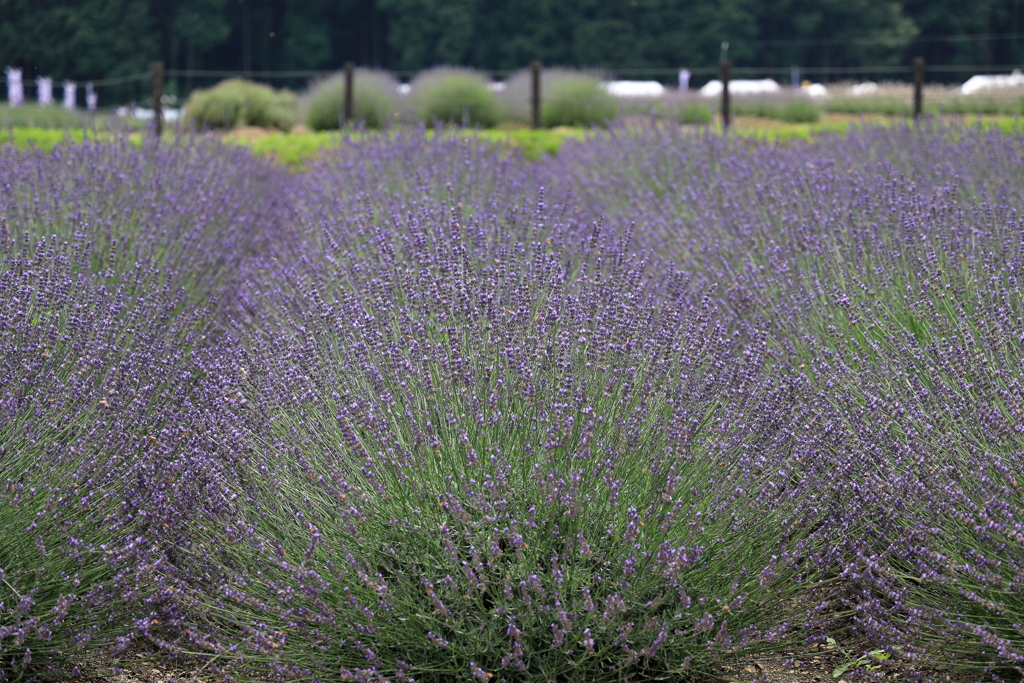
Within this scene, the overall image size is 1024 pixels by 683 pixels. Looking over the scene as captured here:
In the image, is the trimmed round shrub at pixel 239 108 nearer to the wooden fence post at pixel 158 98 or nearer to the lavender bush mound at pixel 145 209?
the wooden fence post at pixel 158 98

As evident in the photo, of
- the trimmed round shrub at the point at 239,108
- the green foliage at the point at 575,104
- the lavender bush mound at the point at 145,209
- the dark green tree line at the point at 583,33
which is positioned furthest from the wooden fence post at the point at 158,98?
the dark green tree line at the point at 583,33

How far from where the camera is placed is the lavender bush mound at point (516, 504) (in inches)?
86.5

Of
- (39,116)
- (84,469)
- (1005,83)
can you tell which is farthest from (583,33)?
(84,469)

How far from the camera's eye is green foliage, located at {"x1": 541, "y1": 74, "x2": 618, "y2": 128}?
504 inches

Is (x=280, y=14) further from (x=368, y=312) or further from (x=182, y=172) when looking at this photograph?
(x=368, y=312)

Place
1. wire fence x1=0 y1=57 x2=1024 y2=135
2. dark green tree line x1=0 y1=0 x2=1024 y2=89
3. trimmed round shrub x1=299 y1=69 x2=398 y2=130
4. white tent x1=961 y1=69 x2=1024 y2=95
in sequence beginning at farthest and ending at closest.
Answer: dark green tree line x1=0 y1=0 x2=1024 y2=89, wire fence x1=0 y1=57 x2=1024 y2=135, white tent x1=961 y1=69 x2=1024 y2=95, trimmed round shrub x1=299 y1=69 x2=398 y2=130

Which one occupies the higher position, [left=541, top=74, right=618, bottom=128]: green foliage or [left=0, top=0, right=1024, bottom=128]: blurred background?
[left=0, top=0, right=1024, bottom=128]: blurred background

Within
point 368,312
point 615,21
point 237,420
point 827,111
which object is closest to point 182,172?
point 368,312

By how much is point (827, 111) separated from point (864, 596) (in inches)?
772

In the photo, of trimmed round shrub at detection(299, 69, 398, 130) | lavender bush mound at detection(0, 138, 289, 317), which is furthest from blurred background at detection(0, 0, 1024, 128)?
lavender bush mound at detection(0, 138, 289, 317)

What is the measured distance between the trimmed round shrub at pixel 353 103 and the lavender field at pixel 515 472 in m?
9.17

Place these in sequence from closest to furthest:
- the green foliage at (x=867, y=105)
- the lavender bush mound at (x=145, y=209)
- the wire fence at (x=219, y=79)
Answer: the lavender bush mound at (x=145, y=209)
the green foliage at (x=867, y=105)
the wire fence at (x=219, y=79)

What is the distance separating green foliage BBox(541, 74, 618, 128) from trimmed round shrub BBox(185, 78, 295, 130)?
12.4 feet

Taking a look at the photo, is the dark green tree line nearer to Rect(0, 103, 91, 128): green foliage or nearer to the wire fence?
the wire fence
